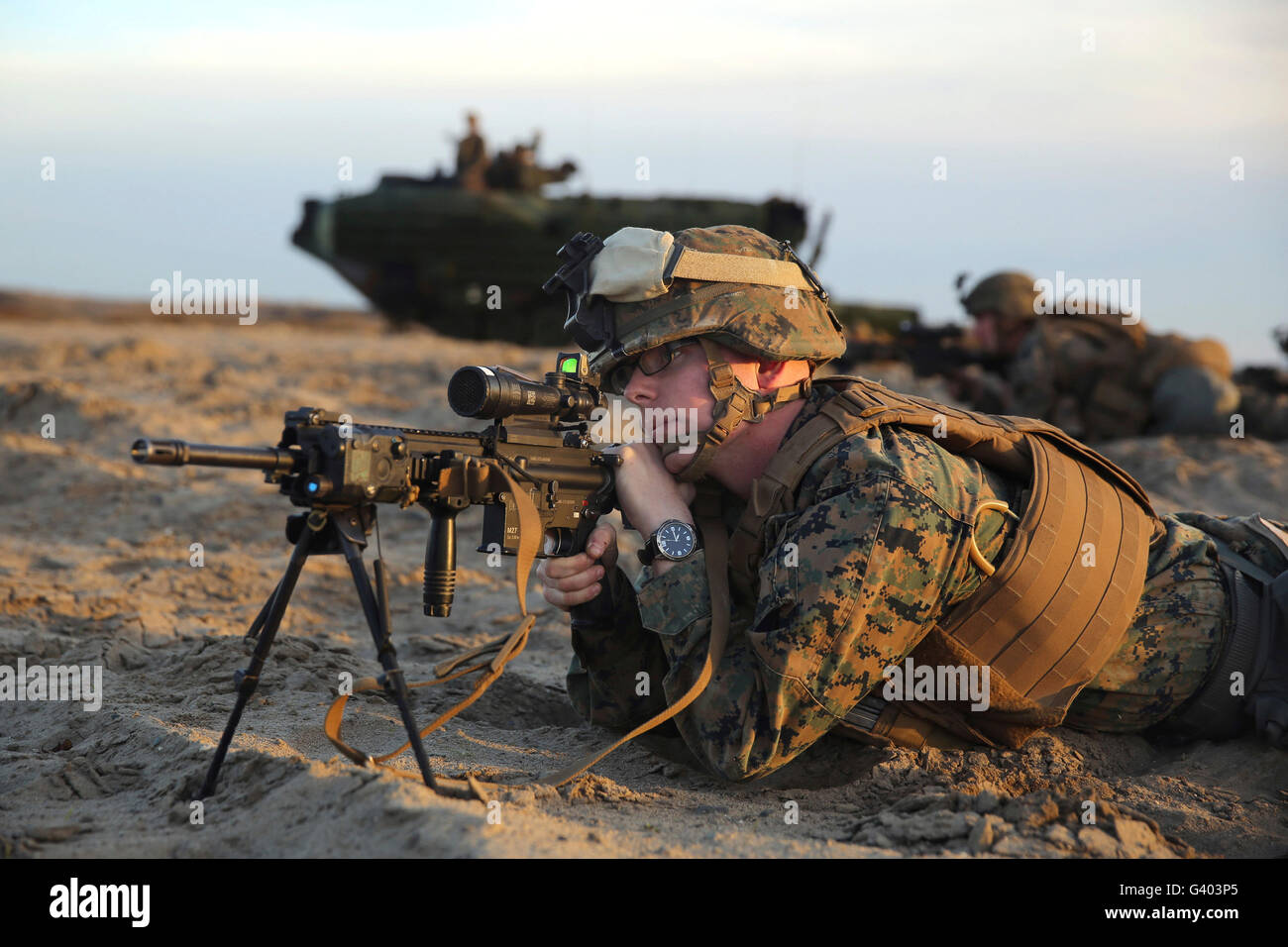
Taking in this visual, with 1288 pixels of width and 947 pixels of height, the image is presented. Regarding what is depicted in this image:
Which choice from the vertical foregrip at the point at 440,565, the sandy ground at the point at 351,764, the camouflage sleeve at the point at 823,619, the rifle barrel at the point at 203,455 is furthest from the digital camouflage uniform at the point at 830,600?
the rifle barrel at the point at 203,455

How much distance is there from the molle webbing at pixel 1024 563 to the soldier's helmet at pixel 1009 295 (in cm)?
717

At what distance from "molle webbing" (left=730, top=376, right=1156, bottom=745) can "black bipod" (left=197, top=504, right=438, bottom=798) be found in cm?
104

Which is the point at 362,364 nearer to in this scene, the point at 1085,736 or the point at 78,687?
the point at 78,687

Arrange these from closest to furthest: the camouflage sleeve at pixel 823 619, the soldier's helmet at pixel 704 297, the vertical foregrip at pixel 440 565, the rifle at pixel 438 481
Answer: the rifle at pixel 438 481
the camouflage sleeve at pixel 823 619
the vertical foregrip at pixel 440 565
the soldier's helmet at pixel 704 297

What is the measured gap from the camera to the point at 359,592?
9.40 ft

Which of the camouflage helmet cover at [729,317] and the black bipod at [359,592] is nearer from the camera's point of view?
the black bipod at [359,592]

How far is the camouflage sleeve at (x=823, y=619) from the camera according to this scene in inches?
117

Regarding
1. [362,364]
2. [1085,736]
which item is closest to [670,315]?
[1085,736]

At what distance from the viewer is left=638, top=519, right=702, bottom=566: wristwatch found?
326cm
